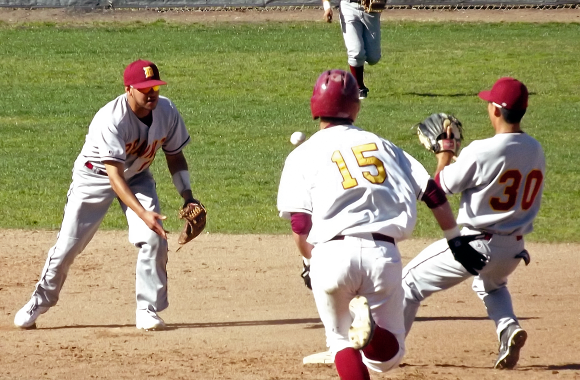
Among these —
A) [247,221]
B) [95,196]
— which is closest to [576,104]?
[247,221]

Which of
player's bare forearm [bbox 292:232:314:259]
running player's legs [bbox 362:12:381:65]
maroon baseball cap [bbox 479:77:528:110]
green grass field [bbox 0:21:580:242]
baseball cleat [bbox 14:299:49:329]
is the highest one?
maroon baseball cap [bbox 479:77:528:110]

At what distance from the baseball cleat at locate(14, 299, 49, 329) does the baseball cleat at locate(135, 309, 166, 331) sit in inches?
24.7

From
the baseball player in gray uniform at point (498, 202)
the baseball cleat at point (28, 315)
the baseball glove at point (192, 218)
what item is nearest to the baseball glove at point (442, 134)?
the baseball player in gray uniform at point (498, 202)

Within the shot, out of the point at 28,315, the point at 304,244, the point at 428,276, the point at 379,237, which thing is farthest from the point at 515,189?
the point at 28,315

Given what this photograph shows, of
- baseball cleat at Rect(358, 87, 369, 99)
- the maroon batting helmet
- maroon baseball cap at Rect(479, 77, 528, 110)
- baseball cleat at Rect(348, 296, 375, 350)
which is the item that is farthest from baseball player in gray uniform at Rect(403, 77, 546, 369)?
baseball cleat at Rect(358, 87, 369, 99)

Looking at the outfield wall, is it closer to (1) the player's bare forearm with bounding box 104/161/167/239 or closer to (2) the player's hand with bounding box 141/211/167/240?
(1) the player's bare forearm with bounding box 104/161/167/239

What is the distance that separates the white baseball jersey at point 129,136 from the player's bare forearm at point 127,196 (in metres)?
0.05

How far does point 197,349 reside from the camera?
232 inches

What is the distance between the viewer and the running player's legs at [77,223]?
20.6 ft

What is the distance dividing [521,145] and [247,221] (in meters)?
4.55

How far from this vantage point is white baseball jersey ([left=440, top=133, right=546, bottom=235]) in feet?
16.9

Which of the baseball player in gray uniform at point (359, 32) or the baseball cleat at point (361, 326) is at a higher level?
the baseball cleat at point (361, 326)

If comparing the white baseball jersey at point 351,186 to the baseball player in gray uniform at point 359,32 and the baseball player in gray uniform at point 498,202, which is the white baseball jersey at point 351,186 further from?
the baseball player in gray uniform at point 359,32

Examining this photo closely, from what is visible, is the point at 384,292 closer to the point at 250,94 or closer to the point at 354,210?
the point at 354,210
